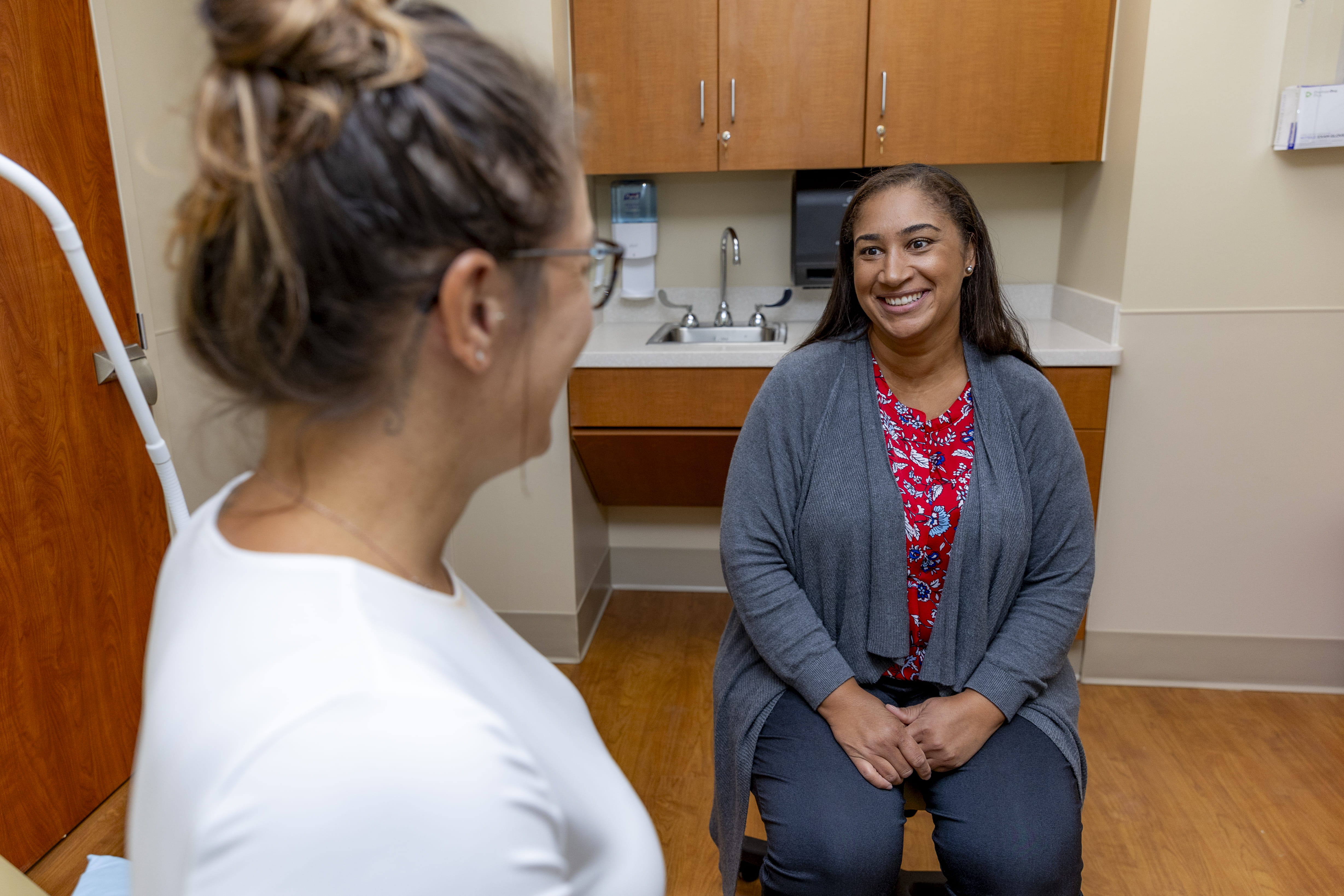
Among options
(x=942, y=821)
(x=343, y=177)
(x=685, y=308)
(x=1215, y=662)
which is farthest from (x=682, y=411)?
(x=343, y=177)

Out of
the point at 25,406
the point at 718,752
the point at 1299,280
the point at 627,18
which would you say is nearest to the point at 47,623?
the point at 25,406

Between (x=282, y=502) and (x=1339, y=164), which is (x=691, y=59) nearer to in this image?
(x=1339, y=164)

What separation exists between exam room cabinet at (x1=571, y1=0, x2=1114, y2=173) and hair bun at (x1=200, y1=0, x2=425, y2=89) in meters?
2.00

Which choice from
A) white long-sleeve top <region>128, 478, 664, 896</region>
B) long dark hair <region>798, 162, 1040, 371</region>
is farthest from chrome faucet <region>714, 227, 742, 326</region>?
white long-sleeve top <region>128, 478, 664, 896</region>

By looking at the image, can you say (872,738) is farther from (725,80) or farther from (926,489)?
(725,80)

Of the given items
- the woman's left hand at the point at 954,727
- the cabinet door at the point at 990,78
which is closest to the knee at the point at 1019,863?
the woman's left hand at the point at 954,727

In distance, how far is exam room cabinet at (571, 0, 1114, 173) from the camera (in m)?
2.33

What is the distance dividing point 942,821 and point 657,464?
1380 mm

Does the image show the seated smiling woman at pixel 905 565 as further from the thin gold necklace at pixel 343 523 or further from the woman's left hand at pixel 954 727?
the thin gold necklace at pixel 343 523

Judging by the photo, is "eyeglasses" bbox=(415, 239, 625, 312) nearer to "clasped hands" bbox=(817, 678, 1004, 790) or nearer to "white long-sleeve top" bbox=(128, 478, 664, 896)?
"white long-sleeve top" bbox=(128, 478, 664, 896)

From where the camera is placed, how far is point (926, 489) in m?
1.42

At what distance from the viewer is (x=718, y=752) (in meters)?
1.46

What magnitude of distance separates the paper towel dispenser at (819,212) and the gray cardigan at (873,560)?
1245mm

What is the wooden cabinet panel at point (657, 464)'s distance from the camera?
2391mm
